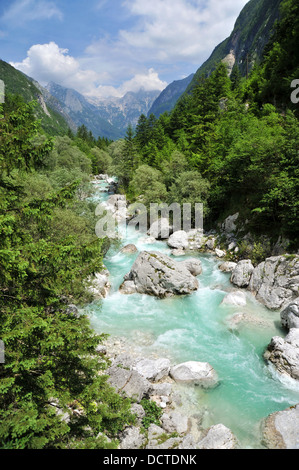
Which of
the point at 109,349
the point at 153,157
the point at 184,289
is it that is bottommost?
the point at 109,349

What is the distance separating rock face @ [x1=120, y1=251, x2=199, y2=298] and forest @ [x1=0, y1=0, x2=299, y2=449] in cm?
404

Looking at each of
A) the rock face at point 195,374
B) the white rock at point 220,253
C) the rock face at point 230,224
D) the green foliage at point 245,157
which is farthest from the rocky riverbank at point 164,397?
the rock face at point 230,224

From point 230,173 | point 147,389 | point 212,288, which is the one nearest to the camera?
point 147,389

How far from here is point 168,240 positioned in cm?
2781

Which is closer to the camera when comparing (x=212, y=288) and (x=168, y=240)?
(x=212, y=288)

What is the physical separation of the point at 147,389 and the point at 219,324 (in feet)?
22.9

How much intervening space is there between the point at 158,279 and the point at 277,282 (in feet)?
26.8

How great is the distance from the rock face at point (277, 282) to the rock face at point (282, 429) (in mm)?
7729

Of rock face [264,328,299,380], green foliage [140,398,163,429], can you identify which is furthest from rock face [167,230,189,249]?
green foliage [140,398,163,429]

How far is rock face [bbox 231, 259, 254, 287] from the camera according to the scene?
61.0ft

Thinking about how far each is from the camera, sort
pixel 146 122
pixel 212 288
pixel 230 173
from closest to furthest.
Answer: pixel 212 288
pixel 230 173
pixel 146 122

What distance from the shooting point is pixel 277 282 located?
16375mm
